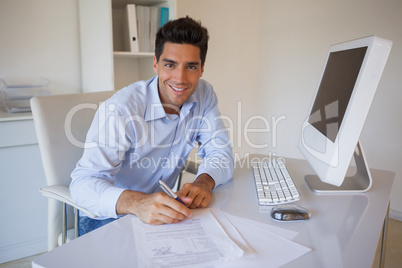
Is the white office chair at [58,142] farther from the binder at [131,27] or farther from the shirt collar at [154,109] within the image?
the binder at [131,27]

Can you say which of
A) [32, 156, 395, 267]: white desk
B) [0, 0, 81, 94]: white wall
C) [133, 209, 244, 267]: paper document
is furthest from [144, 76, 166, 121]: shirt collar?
[0, 0, 81, 94]: white wall

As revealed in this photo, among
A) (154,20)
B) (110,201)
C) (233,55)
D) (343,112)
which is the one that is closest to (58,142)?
(110,201)

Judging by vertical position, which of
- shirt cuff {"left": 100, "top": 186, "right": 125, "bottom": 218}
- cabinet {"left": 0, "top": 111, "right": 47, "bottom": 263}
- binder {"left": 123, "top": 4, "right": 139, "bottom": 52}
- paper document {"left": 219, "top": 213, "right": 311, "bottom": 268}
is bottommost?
cabinet {"left": 0, "top": 111, "right": 47, "bottom": 263}

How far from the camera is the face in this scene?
1.46 meters

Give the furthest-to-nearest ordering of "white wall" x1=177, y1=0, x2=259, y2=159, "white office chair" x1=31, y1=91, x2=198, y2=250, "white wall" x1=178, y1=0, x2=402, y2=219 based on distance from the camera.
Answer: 1. "white wall" x1=177, y1=0, x2=259, y2=159
2. "white wall" x1=178, y1=0, x2=402, y2=219
3. "white office chair" x1=31, y1=91, x2=198, y2=250

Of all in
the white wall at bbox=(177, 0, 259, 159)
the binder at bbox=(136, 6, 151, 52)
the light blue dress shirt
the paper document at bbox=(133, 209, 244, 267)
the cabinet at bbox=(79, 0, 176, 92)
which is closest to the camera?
the paper document at bbox=(133, 209, 244, 267)

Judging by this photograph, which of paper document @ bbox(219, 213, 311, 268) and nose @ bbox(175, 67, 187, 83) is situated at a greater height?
nose @ bbox(175, 67, 187, 83)

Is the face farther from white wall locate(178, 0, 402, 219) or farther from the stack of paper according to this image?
white wall locate(178, 0, 402, 219)

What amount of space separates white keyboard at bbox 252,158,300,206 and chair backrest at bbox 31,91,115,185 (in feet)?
2.42

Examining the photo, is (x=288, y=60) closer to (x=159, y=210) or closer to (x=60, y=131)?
(x=60, y=131)

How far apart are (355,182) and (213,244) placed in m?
0.75

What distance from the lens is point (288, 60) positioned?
3402 mm

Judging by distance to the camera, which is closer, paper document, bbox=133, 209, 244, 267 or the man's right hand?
paper document, bbox=133, 209, 244, 267

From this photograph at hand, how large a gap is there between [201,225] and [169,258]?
19 cm
